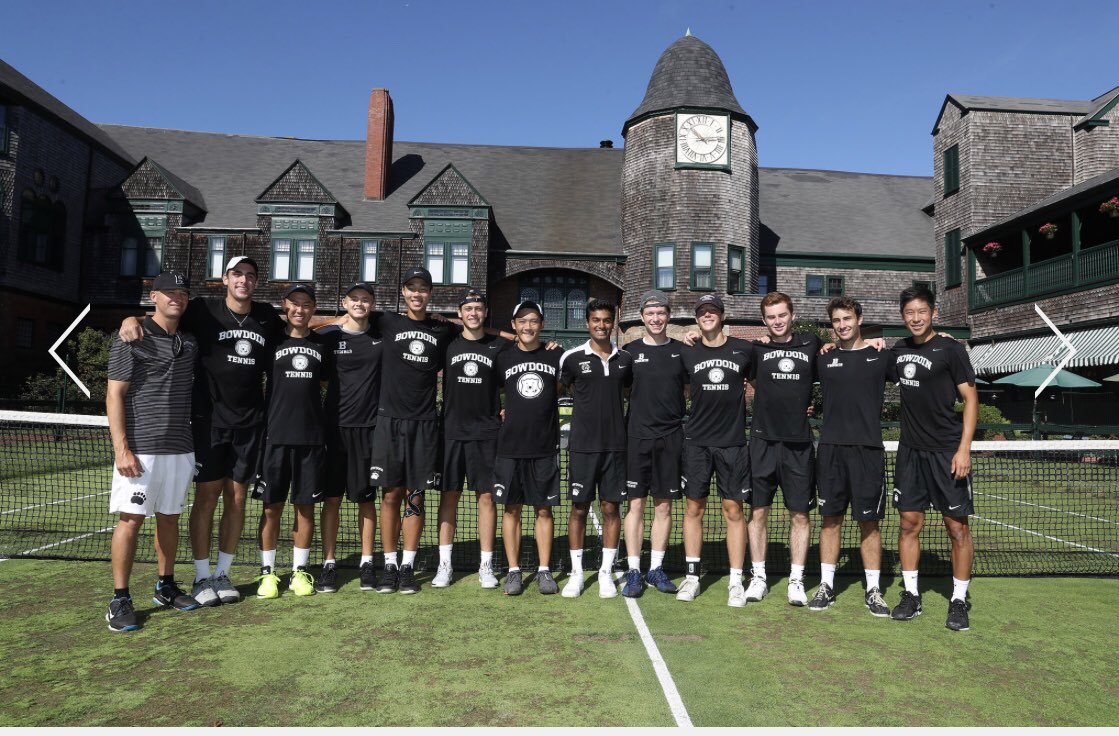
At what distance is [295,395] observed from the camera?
604 cm

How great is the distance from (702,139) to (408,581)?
26.8m

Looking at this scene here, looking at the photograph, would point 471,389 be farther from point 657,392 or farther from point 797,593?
point 797,593

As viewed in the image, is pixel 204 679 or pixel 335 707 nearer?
pixel 335 707

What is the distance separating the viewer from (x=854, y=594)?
6406mm

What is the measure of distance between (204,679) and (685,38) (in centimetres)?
3296

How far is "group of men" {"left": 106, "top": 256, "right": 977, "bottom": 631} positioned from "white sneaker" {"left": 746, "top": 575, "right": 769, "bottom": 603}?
0.01 m

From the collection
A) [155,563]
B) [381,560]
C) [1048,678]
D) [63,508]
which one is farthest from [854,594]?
[63,508]

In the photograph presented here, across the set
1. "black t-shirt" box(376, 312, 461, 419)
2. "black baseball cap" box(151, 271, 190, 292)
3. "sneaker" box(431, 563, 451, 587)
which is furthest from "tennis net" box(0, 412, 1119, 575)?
"black baseball cap" box(151, 271, 190, 292)

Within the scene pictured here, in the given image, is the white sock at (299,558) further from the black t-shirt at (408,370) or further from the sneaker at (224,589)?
the black t-shirt at (408,370)

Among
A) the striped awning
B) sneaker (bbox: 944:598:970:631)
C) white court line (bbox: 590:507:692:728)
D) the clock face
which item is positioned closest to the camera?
white court line (bbox: 590:507:692:728)

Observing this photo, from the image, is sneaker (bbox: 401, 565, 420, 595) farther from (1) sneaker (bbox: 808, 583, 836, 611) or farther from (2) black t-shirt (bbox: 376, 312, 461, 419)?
(1) sneaker (bbox: 808, 583, 836, 611)

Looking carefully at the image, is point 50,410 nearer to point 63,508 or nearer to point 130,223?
point 63,508

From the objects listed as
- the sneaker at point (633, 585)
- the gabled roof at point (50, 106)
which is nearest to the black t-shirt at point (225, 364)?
the sneaker at point (633, 585)

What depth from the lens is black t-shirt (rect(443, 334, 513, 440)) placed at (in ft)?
20.7
